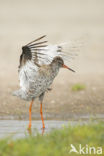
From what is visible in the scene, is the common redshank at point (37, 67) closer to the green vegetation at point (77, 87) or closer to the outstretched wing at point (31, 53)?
the outstretched wing at point (31, 53)

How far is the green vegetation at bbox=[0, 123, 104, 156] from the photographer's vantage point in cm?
701

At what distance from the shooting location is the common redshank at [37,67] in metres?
9.95

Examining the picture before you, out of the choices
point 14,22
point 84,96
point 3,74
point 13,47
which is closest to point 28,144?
point 84,96

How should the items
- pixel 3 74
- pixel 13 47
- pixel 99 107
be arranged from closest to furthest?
pixel 99 107
pixel 3 74
pixel 13 47

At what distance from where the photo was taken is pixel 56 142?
758 centimetres

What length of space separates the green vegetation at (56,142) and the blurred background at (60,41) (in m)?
2.34

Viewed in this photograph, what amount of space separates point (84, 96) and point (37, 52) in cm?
337

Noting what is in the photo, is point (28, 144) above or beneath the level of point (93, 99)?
above

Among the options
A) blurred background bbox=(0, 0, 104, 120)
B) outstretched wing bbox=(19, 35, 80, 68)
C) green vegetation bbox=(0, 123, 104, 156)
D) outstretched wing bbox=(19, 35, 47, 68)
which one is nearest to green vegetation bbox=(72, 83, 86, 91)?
blurred background bbox=(0, 0, 104, 120)

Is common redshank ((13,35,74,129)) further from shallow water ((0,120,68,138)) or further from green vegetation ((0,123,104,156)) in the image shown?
green vegetation ((0,123,104,156))

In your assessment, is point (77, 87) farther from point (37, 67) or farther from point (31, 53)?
point (31, 53)

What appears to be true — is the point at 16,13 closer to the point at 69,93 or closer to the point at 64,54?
the point at 69,93

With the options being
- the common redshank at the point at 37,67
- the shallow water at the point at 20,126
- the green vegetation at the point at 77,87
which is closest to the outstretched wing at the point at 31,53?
the common redshank at the point at 37,67

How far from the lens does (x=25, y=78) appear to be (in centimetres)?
1038
